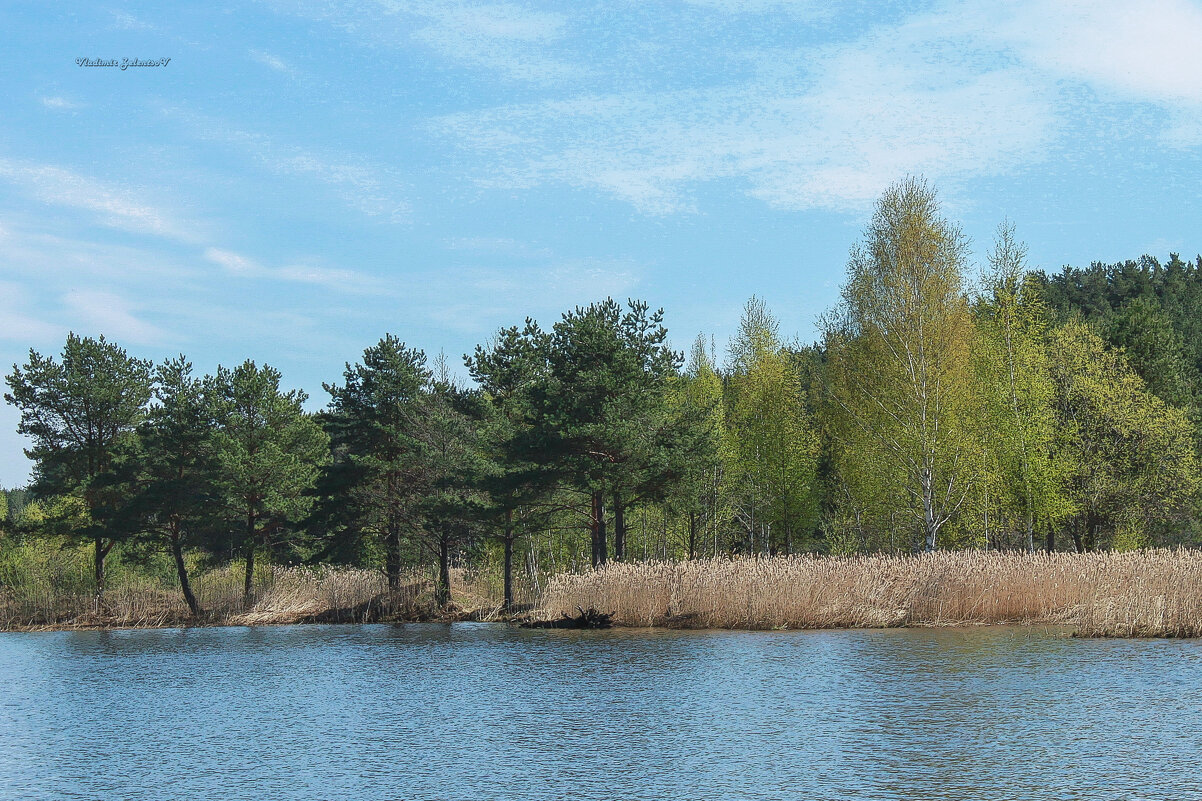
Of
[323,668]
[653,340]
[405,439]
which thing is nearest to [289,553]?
[405,439]

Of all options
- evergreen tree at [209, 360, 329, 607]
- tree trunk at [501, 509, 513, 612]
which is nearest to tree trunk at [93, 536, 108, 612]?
evergreen tree at [209, 360, 329, 607]

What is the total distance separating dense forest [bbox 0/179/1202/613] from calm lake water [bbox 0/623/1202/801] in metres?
15.1

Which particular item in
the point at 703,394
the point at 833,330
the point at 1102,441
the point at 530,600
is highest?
the point at 833,330

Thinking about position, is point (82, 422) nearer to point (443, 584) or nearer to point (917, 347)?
point (443, 584)

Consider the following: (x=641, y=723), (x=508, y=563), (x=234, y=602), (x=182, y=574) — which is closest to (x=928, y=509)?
(x=508, y=563)

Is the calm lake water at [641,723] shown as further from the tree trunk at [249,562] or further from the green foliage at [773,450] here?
the green foliage at [773,450]

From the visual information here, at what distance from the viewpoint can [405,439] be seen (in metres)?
46.6

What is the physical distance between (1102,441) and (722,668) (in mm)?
34057

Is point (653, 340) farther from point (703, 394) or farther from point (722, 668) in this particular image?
point (722, 668)

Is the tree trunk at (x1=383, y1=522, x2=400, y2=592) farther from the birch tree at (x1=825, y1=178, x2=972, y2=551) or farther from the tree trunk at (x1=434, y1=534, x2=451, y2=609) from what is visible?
the birch tree at (x1=825, y1=178, x2=972, y2=551)

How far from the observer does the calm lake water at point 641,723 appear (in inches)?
459

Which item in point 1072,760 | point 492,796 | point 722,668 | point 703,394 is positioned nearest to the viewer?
point 492,796

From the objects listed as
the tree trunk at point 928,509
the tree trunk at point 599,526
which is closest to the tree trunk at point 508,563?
the tree trunk at point 599,526

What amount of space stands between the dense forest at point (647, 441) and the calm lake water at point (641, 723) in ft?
49.5
